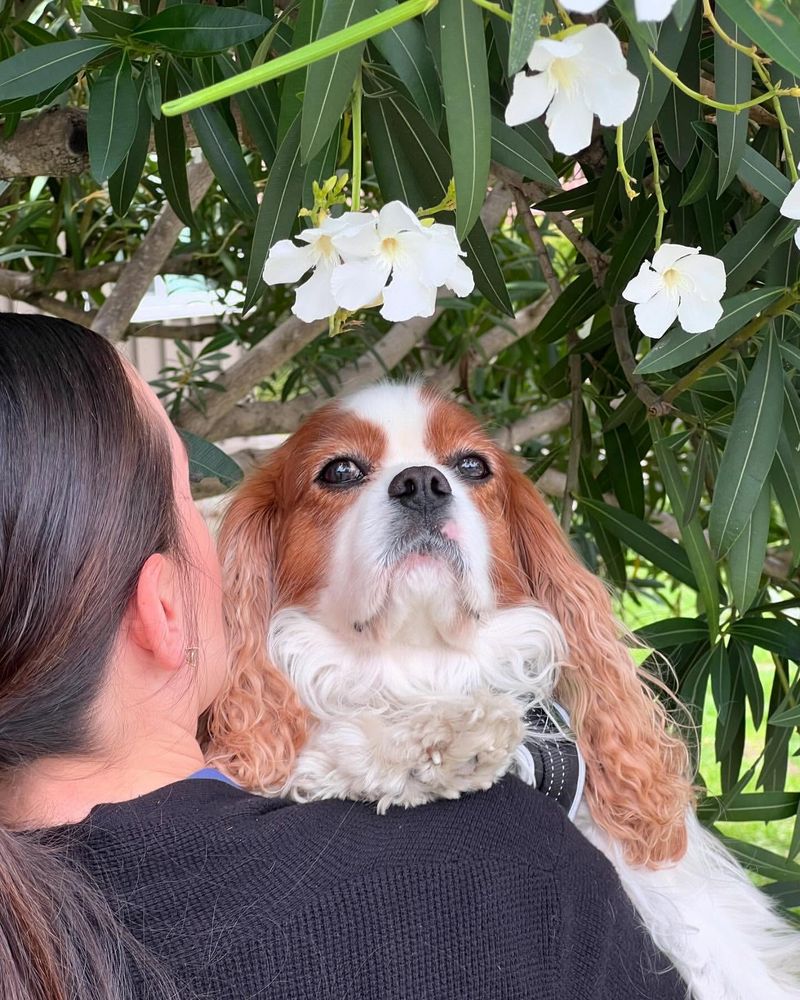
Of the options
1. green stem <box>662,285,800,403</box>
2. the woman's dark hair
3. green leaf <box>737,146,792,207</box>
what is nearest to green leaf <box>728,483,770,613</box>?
green stem <box>662,285,800,403</box>

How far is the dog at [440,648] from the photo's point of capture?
60.5 inches

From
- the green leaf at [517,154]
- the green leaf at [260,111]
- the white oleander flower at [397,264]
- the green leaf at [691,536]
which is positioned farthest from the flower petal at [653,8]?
the green leaf at [691,536]

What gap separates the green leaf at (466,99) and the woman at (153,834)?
436 mm

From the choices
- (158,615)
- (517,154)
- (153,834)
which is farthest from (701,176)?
(153,834)

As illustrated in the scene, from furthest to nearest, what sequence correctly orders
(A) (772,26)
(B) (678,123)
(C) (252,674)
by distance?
(C) (252,674), (B) (678,123), (A) (772,26)

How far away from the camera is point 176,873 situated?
102 centimetres

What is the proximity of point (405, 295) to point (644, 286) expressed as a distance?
24cm

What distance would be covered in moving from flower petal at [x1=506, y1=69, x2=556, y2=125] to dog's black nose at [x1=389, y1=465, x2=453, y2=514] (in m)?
0.81

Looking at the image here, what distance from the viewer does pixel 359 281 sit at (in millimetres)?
979

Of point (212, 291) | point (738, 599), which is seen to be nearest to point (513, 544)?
point (738, 599)

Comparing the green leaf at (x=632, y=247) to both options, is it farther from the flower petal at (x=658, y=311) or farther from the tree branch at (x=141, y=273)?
the tree branch at (x=141, y=273)

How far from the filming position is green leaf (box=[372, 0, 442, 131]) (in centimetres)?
99

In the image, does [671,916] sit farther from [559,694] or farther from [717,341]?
[717,341]

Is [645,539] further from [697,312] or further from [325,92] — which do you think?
[325,92]
